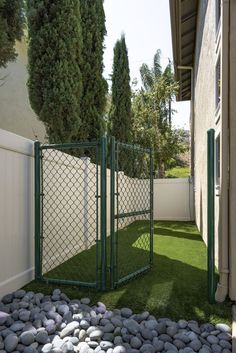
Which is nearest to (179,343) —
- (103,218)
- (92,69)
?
(103,218)

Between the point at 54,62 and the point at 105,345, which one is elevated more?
the point at 54,62

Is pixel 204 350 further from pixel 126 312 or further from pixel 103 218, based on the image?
pixel 103 218

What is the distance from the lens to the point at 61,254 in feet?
14.8

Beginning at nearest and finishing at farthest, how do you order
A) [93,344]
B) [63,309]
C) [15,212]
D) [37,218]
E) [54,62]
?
[93,344]
[63,309]
[15,212]
[37,218]
[54,62]

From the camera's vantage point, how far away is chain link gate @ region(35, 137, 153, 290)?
3.57 m

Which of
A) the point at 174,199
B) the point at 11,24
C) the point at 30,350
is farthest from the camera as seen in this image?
the point at 174,199

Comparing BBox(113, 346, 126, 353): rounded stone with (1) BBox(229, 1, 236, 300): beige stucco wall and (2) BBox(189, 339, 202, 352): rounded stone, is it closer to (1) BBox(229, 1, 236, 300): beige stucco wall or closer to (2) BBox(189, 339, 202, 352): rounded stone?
(2) BBox(189, 339, 202, 352): rounded stone

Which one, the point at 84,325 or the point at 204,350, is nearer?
the point at 204,350

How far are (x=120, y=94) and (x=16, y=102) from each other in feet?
13.0

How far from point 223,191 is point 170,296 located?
1129mm

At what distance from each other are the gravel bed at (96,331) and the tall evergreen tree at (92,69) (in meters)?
5.70

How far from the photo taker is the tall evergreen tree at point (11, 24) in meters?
3.89

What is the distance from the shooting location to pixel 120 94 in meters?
11.5

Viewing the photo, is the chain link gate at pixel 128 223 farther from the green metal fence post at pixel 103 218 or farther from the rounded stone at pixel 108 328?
the rounded stone at pixel 108 328
